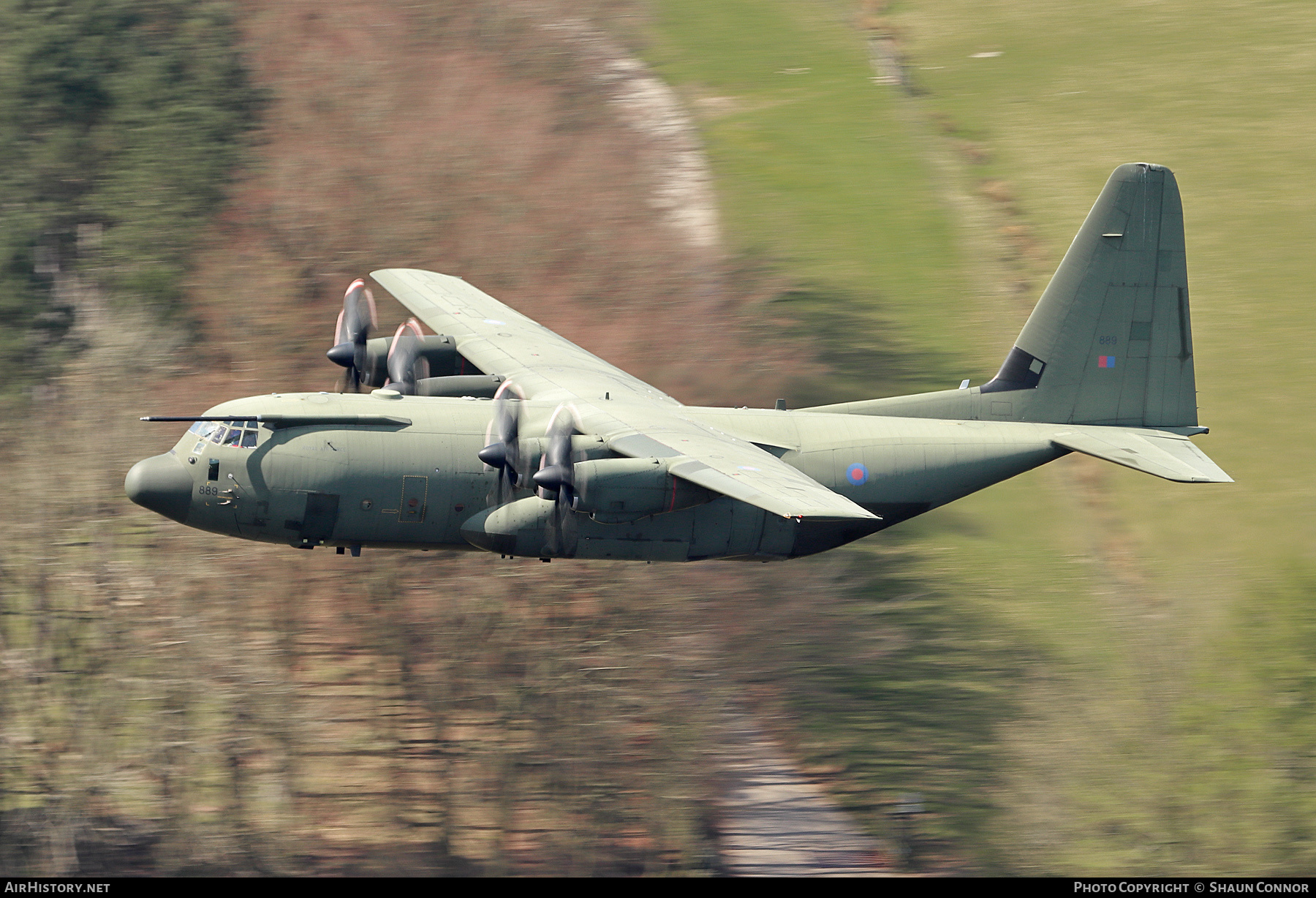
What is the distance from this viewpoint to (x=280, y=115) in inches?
2243

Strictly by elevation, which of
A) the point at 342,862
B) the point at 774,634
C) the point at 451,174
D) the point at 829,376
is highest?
the point at 451,174

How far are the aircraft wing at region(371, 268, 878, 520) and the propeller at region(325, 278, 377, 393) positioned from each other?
2.32 m

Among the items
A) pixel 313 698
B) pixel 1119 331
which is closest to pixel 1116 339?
pixel 1119 331

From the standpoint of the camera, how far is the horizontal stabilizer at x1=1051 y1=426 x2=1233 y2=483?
28047 mm

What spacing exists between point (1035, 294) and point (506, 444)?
31.5 meters

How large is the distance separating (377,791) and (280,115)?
32.2 metres

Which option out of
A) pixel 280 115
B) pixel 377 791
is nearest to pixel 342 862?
pixel 377 791

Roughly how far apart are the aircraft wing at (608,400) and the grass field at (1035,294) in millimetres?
11970

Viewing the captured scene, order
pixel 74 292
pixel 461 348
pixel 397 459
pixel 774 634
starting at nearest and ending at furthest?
pixel 397 459 < pixel 461 348 < pixel 774 634 < pixel 74 292

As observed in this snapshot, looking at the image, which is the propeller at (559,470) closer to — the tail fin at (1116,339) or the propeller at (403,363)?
the propeller at (403,363)

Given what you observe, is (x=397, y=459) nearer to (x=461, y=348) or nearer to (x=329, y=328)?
(x=461, y=348)

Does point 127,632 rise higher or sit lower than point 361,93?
lower

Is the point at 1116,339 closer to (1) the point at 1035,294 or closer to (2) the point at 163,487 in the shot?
(1) the point at 1035,294

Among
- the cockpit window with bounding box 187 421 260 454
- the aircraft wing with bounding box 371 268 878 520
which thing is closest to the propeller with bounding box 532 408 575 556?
the aircraft wing with bounding box 371 268 878 520
